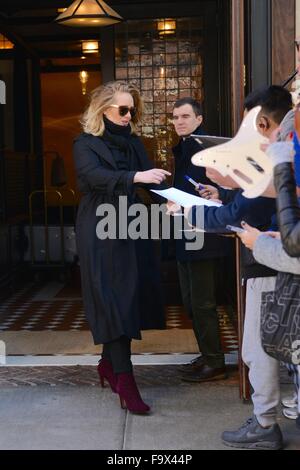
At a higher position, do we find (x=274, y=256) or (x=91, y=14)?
(x=91, y=14)

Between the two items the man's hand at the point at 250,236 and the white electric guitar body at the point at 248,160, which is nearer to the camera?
the white electric guitar body at the point at 248,160

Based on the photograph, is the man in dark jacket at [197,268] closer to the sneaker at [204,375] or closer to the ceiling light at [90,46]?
the sneaker at [204,375]

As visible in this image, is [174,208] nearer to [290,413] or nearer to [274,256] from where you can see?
[274,256]

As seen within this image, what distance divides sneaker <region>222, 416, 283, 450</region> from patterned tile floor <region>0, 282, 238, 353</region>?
1.97 metres

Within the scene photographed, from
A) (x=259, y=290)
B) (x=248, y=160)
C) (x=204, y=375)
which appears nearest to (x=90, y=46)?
(x=204, y=375)

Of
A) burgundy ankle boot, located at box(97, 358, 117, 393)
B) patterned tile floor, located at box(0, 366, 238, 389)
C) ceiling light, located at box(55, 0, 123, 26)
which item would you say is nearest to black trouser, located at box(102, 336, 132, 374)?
burgundy ankle boot, located at box(97, 358, 117, 393)

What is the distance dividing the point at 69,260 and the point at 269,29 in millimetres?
5470

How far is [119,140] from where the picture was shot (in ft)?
14.0

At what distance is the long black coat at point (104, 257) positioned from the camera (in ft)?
13.5

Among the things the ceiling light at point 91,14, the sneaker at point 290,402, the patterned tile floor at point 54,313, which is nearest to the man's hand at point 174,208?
the sneaker at point 290,402

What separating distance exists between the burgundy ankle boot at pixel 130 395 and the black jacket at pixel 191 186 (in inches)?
36.4

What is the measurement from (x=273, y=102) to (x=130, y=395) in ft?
6.03

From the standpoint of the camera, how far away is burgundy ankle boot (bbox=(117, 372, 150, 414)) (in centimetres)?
416

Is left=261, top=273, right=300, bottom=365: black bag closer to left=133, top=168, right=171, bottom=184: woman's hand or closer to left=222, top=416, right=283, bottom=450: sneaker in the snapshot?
left=222, top=416, right=283, bottom=450: sneaker
